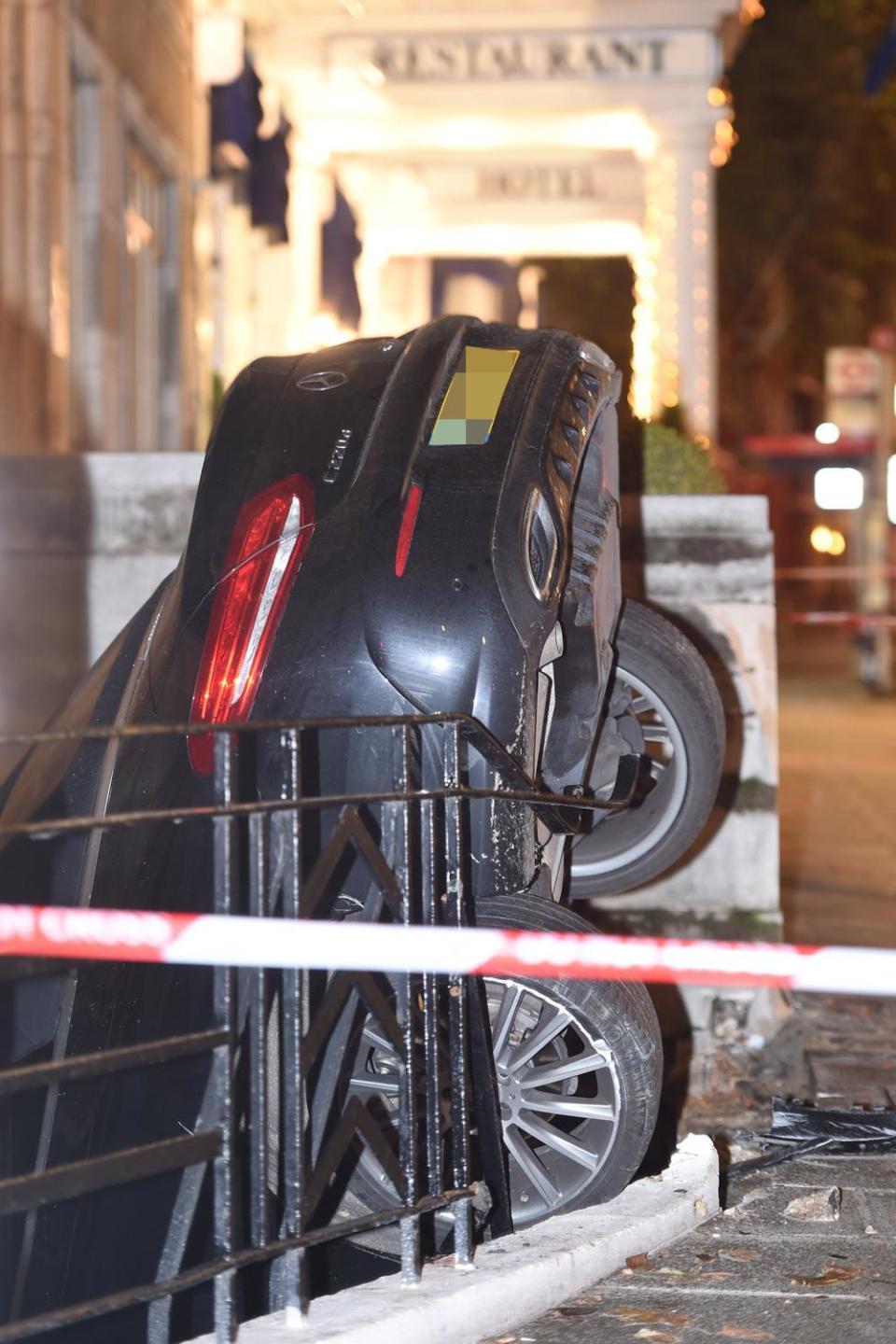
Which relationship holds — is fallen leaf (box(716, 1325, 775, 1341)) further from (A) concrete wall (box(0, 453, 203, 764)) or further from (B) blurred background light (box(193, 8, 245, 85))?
(B) blurred background light (box(193, 8, 245, 85))

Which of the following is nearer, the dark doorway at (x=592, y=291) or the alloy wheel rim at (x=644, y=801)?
the alloy wheel rim at (x=644, y=801)

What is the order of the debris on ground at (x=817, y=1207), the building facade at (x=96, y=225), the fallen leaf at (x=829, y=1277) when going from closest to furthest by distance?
the fallen leaf at (x=829, y=1277), the debris on ground at (x=817, y=1207), the building facade at (x=96, y=225)

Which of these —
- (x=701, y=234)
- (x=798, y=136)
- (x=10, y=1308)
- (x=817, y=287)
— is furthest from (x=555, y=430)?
(x=817, y=287)

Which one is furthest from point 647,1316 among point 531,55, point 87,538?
point 531,55

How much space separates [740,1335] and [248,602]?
5.98 ft

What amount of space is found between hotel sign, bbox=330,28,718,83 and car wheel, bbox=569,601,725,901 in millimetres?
11432

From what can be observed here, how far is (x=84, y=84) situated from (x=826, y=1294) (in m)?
10.6

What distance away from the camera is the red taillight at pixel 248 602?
3922 mm

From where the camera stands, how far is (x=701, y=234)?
619 inches

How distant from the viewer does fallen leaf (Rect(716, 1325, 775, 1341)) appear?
10.9 ft

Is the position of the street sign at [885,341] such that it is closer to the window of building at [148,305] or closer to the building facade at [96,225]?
the building facade at [96,225]

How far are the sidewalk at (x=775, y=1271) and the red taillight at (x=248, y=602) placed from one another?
1.38 m

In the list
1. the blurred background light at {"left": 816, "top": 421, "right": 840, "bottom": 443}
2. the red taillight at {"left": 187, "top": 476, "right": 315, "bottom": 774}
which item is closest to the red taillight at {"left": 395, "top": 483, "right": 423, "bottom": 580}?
the red taillight at {"left": 187, "top": 476, "right": 315, "bottom": 774}

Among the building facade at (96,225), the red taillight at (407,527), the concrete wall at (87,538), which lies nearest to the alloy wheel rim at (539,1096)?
the red taillight at (407,527)
